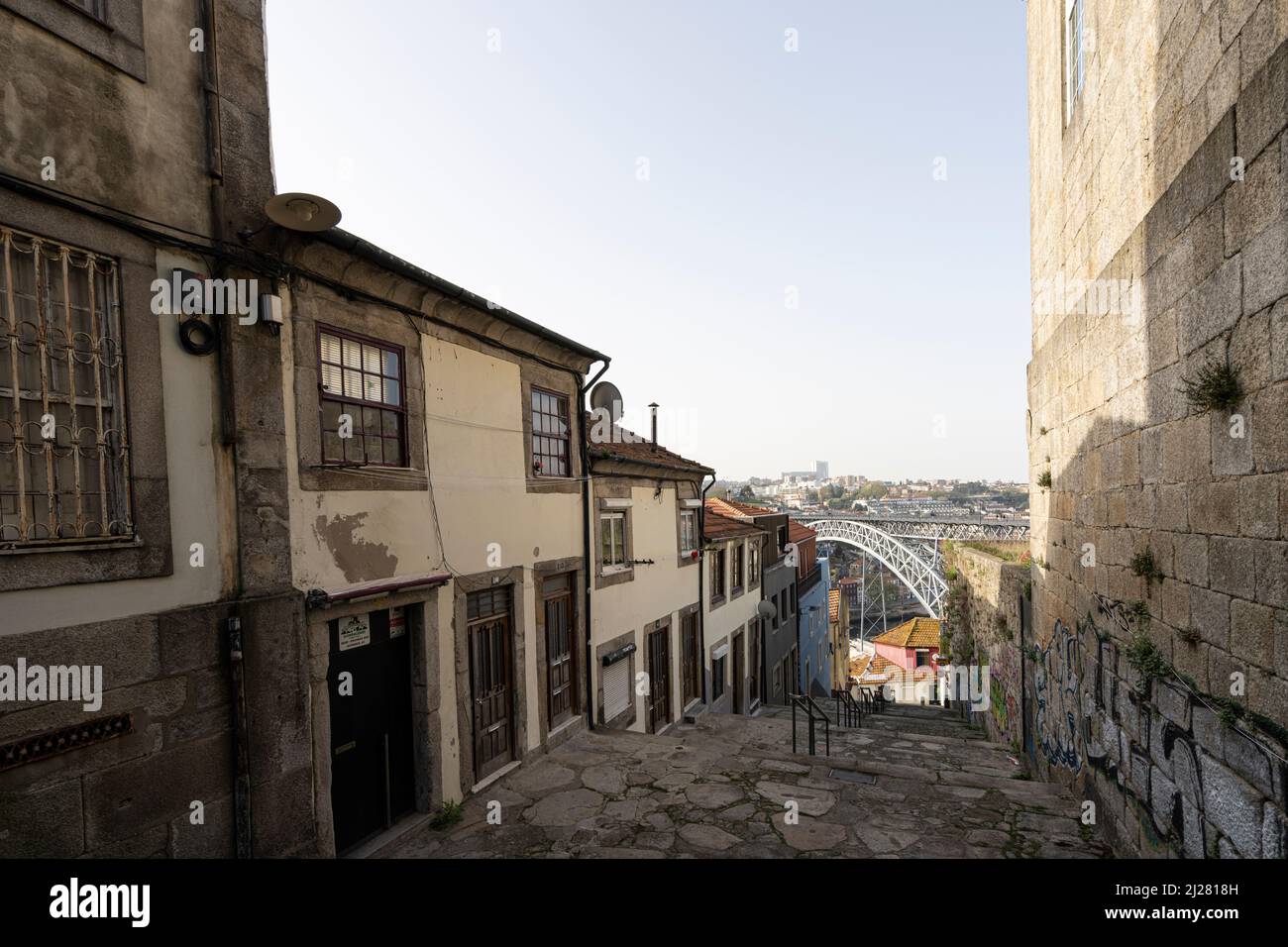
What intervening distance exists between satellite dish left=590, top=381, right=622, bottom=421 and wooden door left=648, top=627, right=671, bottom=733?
4575mm

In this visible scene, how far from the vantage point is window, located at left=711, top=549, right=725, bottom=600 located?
1616 centimetres

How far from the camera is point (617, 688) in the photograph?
1122cm

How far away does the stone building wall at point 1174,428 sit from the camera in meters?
3.07

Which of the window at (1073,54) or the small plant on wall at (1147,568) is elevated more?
the window at (1073,54)

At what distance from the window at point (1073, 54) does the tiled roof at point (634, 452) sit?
737 cm

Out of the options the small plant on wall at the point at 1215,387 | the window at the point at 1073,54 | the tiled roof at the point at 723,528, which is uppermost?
the window at the point at 1073,54

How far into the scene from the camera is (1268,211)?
3.00 m

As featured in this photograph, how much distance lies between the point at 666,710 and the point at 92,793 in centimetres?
1061

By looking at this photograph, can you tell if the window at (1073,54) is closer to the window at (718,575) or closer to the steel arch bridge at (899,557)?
the window at (718,575)

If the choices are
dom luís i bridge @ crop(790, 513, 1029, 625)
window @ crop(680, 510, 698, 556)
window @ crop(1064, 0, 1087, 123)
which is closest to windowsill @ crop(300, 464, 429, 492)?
window @ crop(1064, 0, 1087, 123)

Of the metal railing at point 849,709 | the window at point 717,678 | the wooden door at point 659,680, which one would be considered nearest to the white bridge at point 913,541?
the window at point 717,678

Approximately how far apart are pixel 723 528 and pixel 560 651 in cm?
820

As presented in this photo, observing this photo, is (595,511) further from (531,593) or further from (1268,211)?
(1268,211)
